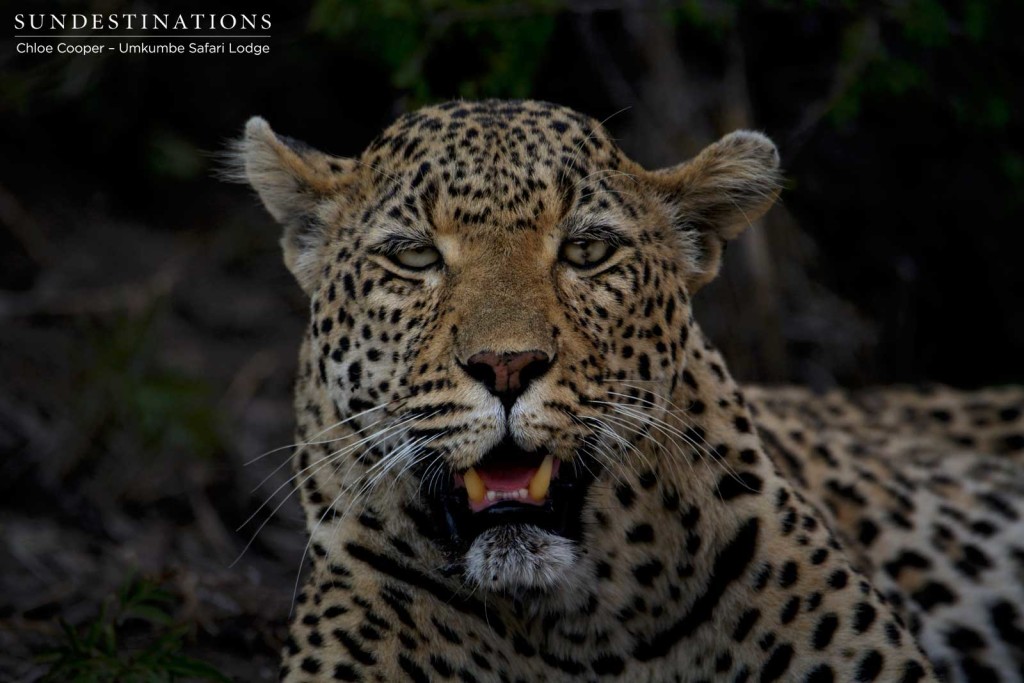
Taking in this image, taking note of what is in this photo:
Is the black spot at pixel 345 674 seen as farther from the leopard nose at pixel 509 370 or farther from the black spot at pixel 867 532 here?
the black spot at pixel 867 532

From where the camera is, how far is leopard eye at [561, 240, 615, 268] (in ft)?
16.7

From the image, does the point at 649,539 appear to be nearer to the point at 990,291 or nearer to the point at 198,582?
the point at 198,582

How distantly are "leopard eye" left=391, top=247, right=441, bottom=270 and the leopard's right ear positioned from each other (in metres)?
0.56

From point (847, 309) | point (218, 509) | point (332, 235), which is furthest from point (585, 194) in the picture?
point (847, 309)

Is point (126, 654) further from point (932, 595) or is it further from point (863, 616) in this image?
point (932, 595)

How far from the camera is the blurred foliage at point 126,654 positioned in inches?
235

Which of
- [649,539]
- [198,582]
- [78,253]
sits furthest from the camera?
[78,253]

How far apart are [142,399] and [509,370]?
5.83 metres

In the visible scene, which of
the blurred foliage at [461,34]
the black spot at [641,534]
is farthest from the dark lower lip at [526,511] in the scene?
the blurred foliage at [461,34]

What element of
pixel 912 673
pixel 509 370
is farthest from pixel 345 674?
pixel 912 673

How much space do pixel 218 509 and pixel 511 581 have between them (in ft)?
16.9

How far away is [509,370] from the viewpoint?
4.43 m

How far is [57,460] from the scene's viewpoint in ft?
30.1

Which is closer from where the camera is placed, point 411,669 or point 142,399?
point 411,669
